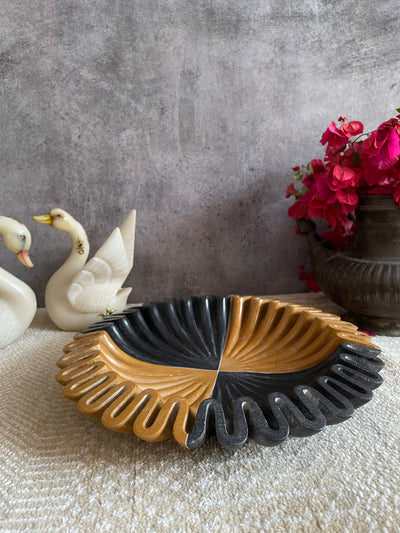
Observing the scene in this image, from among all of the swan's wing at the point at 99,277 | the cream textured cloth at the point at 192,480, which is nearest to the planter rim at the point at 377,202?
the cream textured cloth at the point at 192,480

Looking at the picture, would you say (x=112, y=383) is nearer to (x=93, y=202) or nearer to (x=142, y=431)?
(x=142, y=431)

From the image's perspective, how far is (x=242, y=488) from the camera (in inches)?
13.3

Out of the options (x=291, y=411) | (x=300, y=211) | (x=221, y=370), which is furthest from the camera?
(x=300, y=211)

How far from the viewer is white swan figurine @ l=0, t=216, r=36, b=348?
662mm

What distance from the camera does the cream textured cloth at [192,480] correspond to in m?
Result: 0.31

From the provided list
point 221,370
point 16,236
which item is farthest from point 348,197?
point 16,236

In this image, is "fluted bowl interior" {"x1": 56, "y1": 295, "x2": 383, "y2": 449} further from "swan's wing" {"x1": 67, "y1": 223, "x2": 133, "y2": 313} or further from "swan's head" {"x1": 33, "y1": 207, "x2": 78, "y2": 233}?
"swan's head" {"x1": 33, "y1": 207, "x2": 78, "y2": 233}

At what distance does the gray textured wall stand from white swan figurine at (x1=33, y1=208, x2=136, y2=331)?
12 cm

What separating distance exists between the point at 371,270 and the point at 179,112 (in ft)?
1.69

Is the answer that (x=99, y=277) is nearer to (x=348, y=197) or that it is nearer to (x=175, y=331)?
(x=175, y=331)

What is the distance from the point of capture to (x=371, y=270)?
2.12 feet

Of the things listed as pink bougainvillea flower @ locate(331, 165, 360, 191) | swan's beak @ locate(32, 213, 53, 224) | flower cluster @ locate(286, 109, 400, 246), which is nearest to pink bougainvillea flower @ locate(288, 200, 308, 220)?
flower cluster @ locate(286, 109, 400, 246)

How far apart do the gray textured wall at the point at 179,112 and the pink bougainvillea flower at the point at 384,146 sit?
29 cm

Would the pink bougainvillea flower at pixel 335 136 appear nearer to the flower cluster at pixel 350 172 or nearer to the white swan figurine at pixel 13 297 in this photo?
the flower cluster at pixel 350 172
